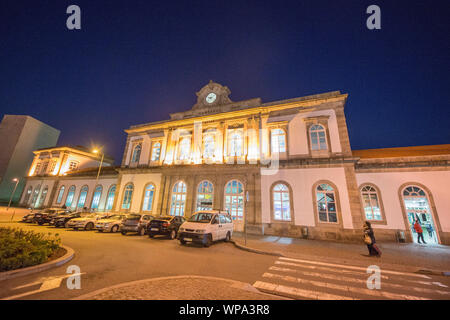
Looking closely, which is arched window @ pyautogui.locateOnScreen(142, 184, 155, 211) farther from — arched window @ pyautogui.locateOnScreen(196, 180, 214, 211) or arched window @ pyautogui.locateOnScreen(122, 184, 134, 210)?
arched window @ pyautogui.locateOnScreen(196, 180, 214, 211)

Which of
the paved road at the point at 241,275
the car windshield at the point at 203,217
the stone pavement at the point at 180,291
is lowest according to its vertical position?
the paved road at the point at 241,275

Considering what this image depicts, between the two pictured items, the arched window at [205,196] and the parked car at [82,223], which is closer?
the parked car at [82,223]

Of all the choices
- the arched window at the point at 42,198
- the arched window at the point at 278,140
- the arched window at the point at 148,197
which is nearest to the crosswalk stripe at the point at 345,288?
the arched window at the point at 278,140

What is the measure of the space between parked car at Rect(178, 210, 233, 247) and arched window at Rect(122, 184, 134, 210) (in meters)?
13.3

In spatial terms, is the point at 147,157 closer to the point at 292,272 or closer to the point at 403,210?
the point at 292,272

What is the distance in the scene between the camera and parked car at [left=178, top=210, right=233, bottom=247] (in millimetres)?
9383

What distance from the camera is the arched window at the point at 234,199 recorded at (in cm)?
1565

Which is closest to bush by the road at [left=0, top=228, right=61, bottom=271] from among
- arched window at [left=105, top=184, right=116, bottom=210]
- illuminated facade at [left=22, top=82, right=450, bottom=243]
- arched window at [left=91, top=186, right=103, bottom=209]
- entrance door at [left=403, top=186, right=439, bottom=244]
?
illuminated facade at [left=22, top=82, right=450, bottom=243]

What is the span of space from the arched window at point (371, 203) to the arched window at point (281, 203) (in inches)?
219

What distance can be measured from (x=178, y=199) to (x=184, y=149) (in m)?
5.70

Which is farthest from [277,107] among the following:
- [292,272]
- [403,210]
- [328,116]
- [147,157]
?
[147,157]

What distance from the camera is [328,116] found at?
49.2 ft

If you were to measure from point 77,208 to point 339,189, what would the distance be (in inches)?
1298

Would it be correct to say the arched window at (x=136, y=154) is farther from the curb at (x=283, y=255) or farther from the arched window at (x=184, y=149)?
the curb at (x=283, y=255)
